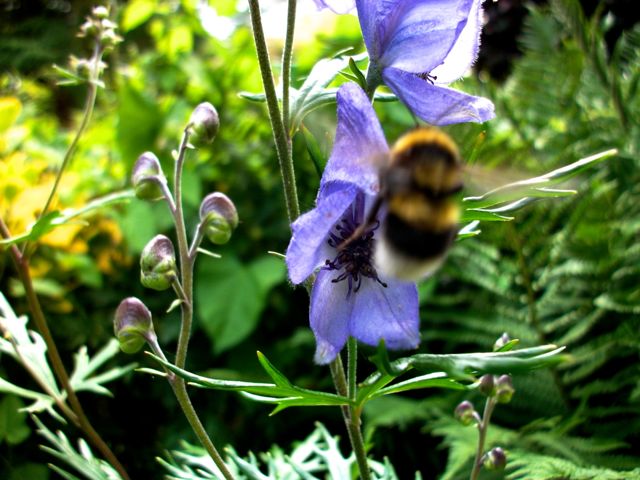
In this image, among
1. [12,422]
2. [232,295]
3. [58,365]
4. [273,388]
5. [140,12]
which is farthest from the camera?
[140,12]

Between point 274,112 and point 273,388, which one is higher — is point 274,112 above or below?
above

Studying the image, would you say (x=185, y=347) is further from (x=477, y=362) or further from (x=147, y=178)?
(x=477, y=362)

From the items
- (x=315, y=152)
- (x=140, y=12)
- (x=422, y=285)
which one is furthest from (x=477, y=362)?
(x=140, y=12)

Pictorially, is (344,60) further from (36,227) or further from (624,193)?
(624,193)

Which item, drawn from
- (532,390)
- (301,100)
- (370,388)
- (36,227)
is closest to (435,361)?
(370,388)

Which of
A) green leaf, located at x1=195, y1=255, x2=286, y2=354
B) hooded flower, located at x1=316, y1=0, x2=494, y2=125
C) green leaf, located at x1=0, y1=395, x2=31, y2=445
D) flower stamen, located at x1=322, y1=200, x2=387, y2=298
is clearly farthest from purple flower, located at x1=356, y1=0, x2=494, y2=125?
green leaf, located at x1=195, y1=255, x2=286, y2=354

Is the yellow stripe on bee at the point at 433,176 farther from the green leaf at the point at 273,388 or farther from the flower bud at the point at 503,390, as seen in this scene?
the flower bud at the point at 503,390
